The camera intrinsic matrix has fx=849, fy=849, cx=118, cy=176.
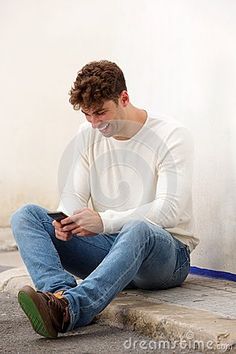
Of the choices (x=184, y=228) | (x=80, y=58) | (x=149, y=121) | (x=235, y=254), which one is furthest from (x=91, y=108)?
(x=80, y=58)

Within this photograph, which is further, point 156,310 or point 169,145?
point 169,145

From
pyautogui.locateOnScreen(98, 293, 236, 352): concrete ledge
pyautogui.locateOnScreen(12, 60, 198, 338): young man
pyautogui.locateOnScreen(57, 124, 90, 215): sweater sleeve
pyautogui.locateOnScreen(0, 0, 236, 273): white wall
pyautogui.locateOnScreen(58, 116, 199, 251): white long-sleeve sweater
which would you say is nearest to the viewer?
pyautogui.locateOnScreen(98, 293, 236, 352): concrete ledge

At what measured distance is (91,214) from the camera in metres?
3.05

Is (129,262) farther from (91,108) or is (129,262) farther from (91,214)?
(91,108)

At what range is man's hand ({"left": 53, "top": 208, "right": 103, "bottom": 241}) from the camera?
304cm

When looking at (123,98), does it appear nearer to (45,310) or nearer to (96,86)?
(96,86)

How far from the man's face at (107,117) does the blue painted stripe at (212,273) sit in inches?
33.0

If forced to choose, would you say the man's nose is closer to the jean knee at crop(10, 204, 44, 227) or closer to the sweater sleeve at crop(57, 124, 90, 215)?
the sweater sleeve at crop(57, 124, 90, 215)

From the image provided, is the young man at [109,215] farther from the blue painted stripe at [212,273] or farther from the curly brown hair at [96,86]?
the blue painted stripe at [212,273]

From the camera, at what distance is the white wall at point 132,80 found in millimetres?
3574

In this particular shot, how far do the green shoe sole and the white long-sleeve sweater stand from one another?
473mm

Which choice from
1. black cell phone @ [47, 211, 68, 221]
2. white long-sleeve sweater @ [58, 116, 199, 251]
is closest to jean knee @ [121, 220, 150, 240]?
white long-sleeve sweater @ [58, 116, 199, 251]

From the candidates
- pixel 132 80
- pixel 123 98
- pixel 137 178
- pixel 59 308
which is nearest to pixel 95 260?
pixel 137 178

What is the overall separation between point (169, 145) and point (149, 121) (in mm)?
145
